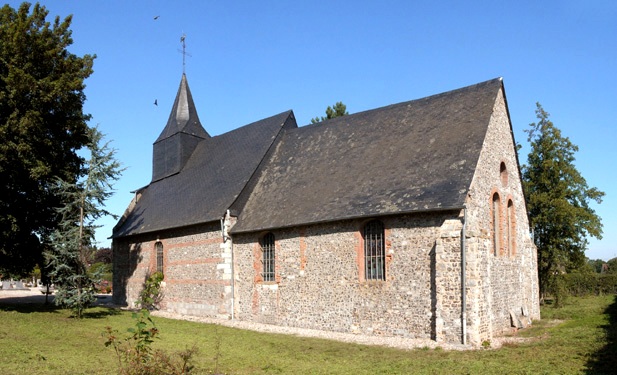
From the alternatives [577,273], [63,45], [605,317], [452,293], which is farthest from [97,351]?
[577,273]

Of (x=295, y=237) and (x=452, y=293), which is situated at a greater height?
(x=295, y=237)

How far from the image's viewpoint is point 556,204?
25844 millimetres

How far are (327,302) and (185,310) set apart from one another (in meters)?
7.84

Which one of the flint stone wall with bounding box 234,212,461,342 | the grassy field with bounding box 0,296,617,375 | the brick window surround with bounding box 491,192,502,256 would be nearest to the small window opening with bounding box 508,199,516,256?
the brick window surround with bounding box 491,192,502,256

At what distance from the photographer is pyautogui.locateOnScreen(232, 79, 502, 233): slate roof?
46.6ft

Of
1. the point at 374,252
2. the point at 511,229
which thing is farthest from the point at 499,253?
the point at 374,252

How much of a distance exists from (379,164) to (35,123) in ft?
40.4

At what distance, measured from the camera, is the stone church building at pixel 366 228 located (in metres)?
13.4

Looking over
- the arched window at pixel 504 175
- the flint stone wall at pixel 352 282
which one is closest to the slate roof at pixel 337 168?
the flint stone wall at pixel 352 282

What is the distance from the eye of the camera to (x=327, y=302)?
618 inches

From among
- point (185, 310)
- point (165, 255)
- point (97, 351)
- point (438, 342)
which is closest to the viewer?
point (97, 351)

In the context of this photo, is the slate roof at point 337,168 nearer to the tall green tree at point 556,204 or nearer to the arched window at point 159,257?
the arched window at point 159,257

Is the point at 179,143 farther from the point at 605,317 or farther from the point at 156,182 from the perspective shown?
the point at 605,317

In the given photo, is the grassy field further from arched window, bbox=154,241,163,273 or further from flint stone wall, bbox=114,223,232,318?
arched window, bbox=154,241,163,273
